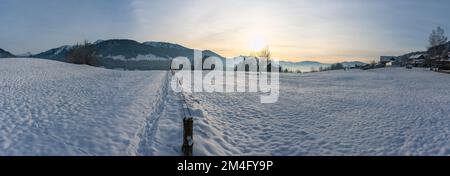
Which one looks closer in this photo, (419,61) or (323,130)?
(323,130)

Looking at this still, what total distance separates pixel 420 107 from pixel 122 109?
A: 1574cm

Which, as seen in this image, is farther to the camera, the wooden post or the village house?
the village house

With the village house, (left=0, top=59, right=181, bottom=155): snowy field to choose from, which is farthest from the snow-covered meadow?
the village house

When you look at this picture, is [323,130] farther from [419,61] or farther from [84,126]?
[419,61]

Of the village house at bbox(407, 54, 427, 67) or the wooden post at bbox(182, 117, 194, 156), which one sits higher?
the village house at bbox(407, 54, 427, 67)

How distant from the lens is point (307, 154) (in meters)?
8.94

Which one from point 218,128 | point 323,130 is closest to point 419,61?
point 323,130

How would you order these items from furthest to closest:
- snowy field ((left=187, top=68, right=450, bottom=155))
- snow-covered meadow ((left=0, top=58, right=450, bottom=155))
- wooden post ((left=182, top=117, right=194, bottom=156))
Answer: snowy field ((left=187, top=68, right=450, bottom=155)), snow-covered meadow ((left=0, top=58, right=450, bottom=155)), wooden post ((left=182, top=117, right=194, bottom=156))

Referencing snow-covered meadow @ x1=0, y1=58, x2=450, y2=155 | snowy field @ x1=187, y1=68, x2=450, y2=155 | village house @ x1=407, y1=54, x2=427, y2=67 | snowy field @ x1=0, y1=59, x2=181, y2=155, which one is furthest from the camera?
village house @ x1=407, y1=54, x2=427, y2=67

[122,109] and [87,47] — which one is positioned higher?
[87,47]

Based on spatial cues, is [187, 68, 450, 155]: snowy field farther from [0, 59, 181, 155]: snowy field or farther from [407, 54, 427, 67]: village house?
[407, 54, 427, 67]: village house

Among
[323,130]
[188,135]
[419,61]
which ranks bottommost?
[323,130]
